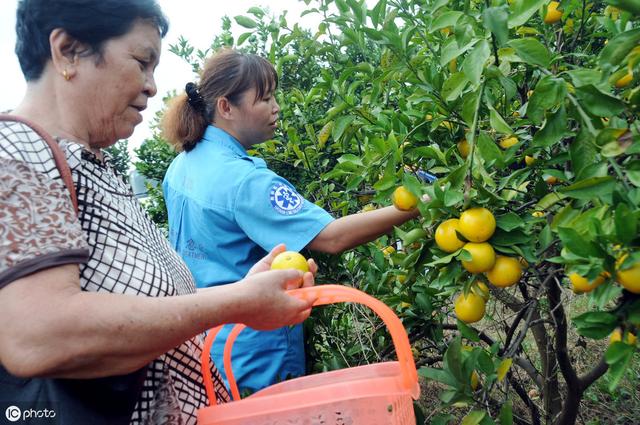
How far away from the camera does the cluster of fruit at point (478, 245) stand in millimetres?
1193

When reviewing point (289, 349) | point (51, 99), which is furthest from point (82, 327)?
point (289, 349)

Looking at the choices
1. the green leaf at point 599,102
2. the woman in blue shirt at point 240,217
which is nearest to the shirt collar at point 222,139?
the woman in blue shirt at point 240,217

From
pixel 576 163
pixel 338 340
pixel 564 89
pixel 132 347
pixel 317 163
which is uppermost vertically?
pixel 564 89

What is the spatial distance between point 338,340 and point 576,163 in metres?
1.13

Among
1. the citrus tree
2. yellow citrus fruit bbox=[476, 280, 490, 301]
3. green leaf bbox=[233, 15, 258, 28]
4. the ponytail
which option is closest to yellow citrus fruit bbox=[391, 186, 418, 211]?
the citrus tree

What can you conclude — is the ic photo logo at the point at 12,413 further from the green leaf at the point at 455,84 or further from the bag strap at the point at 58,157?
the green leaf at the point at 455,84

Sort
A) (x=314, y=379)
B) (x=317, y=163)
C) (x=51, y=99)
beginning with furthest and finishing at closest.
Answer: (x=317, y=163) < (x=314, y=379) < (x=51, y=99)

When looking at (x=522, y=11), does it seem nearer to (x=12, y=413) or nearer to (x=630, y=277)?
(x=630, y=277)

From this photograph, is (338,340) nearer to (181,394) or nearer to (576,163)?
(181,394)

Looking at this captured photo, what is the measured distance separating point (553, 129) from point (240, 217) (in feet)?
3.22

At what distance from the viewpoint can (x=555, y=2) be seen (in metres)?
1.79

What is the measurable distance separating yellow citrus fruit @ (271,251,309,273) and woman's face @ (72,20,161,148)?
51 cm

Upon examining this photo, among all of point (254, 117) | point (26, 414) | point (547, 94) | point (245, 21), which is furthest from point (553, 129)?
point (245, 21)

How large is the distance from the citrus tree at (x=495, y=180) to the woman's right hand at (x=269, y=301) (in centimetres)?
36
